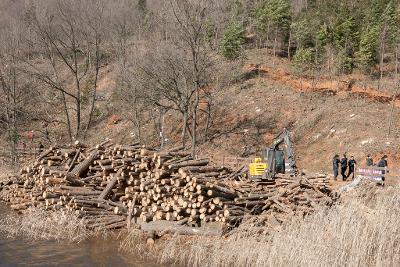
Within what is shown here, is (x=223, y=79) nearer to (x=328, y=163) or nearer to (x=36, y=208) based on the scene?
(x=328, y=163)

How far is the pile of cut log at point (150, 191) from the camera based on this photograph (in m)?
11.8

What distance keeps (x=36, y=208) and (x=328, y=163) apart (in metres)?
20.9

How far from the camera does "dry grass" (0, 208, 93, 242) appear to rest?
12.5 m

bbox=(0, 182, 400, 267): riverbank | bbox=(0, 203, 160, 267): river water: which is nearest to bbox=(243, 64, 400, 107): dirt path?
bbox=(0, 182, 400, 267): riverbank

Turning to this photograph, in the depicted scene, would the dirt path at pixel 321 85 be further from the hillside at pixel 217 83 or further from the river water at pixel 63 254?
the river water at pixel 63 254

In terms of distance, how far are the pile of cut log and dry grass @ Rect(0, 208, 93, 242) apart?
0.93 feet

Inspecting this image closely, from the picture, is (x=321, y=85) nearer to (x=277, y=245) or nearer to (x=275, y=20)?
(x=275, y=20)

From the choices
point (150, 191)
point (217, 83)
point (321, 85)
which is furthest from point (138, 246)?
point (321, 85)

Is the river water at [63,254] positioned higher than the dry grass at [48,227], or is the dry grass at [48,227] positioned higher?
the dry grass at [48,227]

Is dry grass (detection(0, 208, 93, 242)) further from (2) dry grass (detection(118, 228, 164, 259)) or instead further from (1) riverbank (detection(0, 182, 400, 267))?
(2) dry grass (detection(118, 228, 164, 259))

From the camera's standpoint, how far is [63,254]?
36.4ft

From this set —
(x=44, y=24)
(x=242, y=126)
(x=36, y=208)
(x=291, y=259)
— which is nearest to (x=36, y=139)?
(x=44, y=24)

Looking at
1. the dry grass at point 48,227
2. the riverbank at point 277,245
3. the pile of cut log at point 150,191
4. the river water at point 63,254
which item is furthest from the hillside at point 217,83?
the riverbank at point 277,245

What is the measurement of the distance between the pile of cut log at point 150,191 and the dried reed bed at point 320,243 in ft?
4.07
